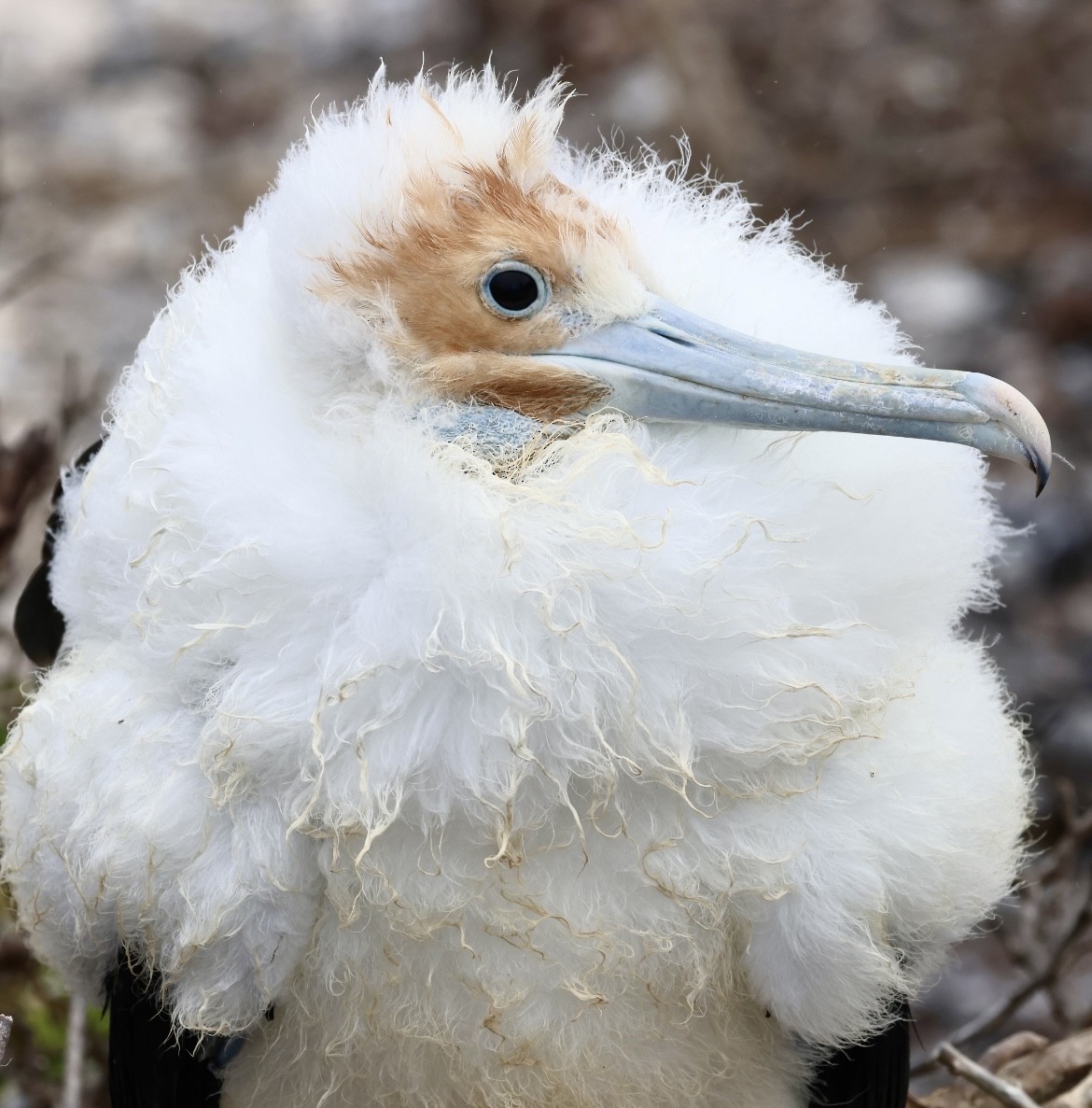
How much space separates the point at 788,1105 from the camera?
9.09 feet

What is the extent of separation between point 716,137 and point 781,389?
4.86 m

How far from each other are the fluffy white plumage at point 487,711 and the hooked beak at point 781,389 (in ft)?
0.28

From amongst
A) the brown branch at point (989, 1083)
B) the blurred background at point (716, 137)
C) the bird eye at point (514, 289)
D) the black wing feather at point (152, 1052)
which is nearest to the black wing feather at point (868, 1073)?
the brown branch at point (989, 1083)

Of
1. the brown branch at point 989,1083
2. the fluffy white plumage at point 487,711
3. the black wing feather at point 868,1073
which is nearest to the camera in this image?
the fluffy white plumage at point 487,711

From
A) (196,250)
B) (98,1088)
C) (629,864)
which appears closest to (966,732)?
(629,864)

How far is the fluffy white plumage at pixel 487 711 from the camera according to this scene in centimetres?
214

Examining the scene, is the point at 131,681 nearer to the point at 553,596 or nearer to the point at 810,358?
the point at 553,596

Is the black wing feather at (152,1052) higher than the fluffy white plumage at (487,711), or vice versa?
the fluffy white plumage at (487,711)

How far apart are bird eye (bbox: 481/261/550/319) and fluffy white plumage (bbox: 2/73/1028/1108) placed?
17 cm

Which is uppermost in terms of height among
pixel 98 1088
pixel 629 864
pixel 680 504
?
pixel 680 504

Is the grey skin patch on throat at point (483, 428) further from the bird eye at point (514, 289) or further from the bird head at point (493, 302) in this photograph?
the bird eye at point (514, 289)

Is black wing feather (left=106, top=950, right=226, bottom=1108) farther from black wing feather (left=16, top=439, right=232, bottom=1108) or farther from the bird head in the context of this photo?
the bird head

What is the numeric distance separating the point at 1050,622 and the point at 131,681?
4047 millimetres

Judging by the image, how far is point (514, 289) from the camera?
2322mm
